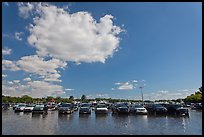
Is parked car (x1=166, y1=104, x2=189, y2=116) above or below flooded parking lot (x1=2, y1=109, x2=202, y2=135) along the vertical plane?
above

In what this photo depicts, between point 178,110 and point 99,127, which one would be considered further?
point 178,110

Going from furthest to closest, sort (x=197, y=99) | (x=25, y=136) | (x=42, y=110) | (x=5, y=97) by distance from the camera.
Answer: (x=5, y=97), (x=197, y=99), (x=42, y=110), (x=25, y=136)

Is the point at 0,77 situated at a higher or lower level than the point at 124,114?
higher

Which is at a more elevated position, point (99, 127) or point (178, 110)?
point (178, 110)

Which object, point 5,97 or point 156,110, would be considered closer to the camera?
point 156,110

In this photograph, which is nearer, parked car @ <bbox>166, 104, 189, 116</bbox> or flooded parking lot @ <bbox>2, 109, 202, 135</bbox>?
flooded parking lot @ <bbox>2, 109, 202, 135</bbox>

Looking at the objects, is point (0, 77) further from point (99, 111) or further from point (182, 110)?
point (182, 110)

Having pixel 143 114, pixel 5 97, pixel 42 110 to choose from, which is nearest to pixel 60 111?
pixel 42 110

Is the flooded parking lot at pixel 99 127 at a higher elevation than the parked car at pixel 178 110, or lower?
lower

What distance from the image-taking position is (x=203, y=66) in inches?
378

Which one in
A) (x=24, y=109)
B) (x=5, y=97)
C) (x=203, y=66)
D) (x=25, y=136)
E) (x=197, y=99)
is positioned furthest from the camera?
(x=5, y=97)

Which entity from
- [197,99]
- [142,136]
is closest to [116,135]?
[142,136]

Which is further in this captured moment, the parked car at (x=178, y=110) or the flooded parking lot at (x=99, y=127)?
the parked car at (x=178, y=110)

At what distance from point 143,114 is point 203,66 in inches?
1035
